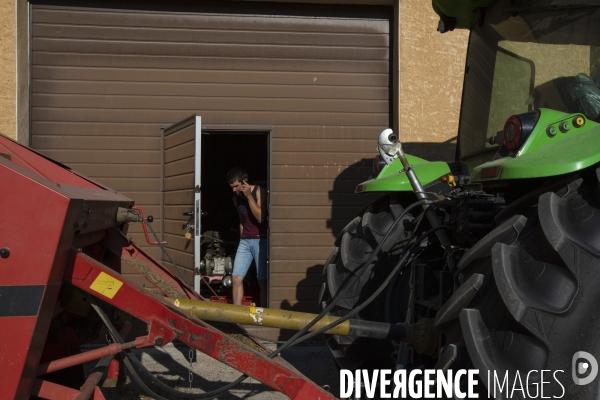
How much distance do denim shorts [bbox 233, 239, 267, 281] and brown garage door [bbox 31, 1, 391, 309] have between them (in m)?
0.67

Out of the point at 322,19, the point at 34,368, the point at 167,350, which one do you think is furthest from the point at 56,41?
the point at 34,368

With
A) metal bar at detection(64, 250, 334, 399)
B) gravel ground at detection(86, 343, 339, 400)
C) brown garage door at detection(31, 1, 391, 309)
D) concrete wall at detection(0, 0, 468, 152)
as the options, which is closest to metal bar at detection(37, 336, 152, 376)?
metal bar at detection(64, 250, 334, 399)

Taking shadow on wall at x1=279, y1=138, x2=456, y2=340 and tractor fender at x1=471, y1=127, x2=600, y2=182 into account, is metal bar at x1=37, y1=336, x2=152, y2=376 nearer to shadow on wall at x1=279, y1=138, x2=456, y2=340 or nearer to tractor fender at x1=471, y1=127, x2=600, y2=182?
tractor fender at x1=471, y1=127, x2=600, y2=182

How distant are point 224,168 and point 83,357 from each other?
304 inches

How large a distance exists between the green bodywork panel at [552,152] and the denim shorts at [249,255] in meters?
4.67

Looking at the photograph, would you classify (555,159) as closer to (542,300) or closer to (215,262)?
(542,300)

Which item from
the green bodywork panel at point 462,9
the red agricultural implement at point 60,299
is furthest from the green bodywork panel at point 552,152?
the green bodywork panel at point 462,9

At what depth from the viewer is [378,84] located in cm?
657

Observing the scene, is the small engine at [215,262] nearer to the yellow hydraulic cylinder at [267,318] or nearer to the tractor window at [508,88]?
the yellow hydraulic cylinder at [267,318]

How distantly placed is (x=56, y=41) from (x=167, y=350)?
10.6 feet

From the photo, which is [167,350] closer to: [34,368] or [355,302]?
[355,302]

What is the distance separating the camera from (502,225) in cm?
228

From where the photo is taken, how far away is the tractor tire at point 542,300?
78.1 inches

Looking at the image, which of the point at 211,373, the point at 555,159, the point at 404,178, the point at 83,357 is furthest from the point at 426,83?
the point at 83,357
